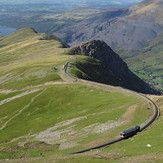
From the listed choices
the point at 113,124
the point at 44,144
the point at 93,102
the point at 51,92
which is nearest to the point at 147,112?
the point at 113,124

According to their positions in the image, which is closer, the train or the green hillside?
the green hillside

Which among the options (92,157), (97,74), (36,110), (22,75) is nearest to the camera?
(92,157)

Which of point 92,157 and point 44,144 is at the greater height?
point 92,157

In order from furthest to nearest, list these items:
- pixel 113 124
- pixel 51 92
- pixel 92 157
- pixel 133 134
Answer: pixel 51 92
pixel 113 124
pixel 133 134
pixel 92 157

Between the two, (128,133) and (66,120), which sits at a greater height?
(128,133)

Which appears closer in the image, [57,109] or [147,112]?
[147,112]

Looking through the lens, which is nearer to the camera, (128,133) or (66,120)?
(128,133)

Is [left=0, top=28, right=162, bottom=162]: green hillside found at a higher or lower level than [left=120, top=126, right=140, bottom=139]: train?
lower

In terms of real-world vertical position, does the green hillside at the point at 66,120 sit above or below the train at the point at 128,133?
below

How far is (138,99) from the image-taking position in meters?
100

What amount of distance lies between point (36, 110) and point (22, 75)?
76.9 meters

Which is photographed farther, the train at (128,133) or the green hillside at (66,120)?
the train at (128,133)

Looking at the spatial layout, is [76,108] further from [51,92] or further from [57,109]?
[51,92]

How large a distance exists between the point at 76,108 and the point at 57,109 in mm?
9437
